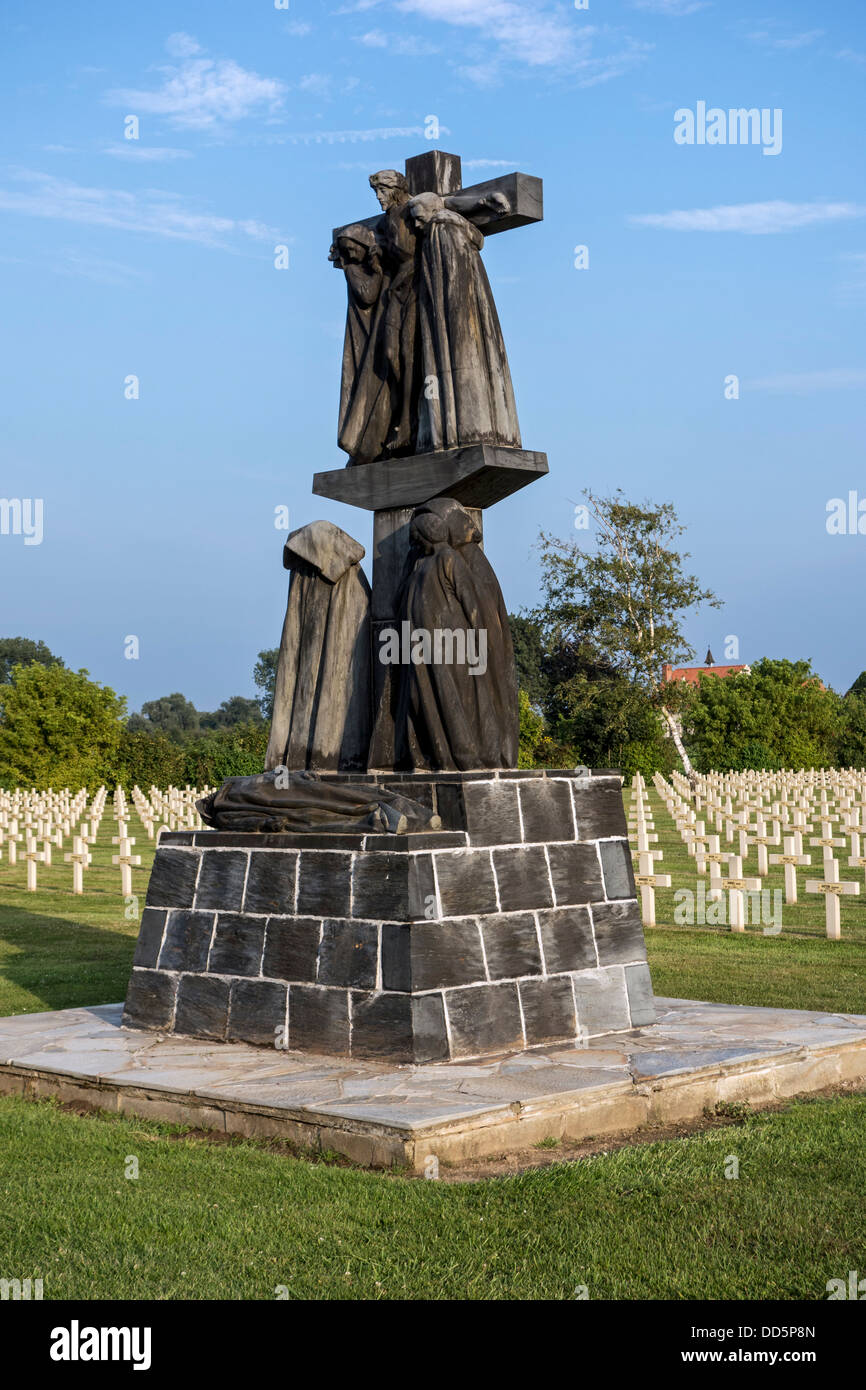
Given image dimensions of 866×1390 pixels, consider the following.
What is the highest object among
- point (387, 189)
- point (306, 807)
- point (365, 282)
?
point (387, 189)

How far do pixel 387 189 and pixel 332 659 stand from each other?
2.78 meters

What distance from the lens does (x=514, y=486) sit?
299 inches

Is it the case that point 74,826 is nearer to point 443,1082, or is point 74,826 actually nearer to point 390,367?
point 390,367

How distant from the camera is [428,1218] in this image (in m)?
4.28

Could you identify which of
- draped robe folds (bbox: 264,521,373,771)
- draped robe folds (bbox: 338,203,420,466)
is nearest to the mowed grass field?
draped robe folds (bbox: 264,521,373,771)

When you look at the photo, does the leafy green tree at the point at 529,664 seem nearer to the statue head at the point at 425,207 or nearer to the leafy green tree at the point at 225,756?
the leafy green tree at the point at 225,756

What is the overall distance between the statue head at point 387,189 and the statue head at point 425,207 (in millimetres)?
294

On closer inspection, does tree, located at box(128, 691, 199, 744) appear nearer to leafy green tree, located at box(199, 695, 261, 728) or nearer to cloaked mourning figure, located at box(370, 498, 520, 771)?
leafy green tree, located at box(199, 695, 261, 728)

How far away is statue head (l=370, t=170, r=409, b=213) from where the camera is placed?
8117 millimetres

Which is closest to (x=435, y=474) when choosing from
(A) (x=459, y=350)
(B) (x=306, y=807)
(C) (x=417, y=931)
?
(A) (x=459, y=350)

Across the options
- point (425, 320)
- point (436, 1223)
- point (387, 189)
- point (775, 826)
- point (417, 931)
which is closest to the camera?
point (436, 1223)

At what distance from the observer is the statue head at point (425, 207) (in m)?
7.79

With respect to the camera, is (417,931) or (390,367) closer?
(417,931)

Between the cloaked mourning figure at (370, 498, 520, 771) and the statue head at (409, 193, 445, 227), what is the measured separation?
168 cm
